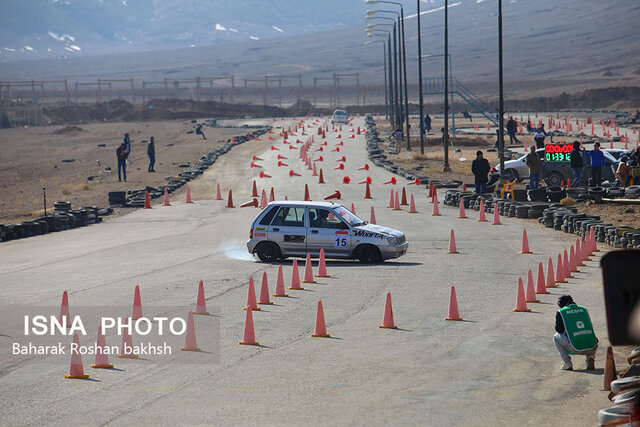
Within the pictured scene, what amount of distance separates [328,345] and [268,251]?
27.8 feet

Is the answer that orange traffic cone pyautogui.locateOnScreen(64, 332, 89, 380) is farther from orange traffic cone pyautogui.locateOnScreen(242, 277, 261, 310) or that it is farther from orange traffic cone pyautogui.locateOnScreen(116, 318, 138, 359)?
orange traffic cone pyautogui.locateOnScreen(242, 277, 261, 310)

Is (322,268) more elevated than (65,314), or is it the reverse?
(65,314)

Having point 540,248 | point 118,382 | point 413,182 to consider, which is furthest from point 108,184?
point 118,382

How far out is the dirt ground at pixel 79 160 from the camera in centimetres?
4028

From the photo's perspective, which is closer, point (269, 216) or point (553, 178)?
point (269, 216)

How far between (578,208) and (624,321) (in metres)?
26.3

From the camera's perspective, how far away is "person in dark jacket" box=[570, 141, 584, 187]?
32.5 m

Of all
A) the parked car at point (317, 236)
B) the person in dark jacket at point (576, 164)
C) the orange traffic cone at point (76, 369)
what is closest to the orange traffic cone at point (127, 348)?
the orange traffic cone at point (76, 369)

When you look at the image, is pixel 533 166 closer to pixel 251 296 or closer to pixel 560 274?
pixel 560 274

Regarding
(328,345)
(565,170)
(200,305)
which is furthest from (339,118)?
(328,345)

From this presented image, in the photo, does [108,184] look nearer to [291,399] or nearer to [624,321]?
[291,399]

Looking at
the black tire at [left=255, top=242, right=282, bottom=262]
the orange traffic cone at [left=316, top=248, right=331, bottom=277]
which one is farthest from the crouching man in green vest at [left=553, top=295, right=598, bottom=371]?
the black tire at [left=255, top=242, right=282, bottom=262]

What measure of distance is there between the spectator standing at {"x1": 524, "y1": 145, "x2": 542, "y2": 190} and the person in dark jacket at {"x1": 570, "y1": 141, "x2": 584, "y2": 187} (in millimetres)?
1274

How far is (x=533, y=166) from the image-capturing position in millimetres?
32156
